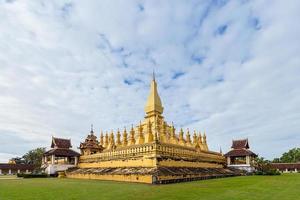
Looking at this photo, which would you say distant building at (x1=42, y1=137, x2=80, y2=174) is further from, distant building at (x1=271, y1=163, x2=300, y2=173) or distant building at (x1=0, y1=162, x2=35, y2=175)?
distant building at (x1=271, y1=163, x2=300, y2=173)

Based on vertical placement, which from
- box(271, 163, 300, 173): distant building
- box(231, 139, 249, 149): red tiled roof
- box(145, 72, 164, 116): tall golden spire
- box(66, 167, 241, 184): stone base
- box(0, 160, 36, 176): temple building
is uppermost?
box(145, 72, 164, 116): tall golden spire

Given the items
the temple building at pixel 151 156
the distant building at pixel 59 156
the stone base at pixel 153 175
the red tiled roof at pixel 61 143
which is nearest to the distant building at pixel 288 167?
the temple building at pixel 151 156

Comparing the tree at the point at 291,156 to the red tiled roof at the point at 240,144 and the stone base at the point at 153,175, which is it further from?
the stone base at the point at 153,175

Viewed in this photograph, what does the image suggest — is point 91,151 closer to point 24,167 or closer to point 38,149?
point 24,167

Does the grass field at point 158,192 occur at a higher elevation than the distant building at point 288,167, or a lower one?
higher

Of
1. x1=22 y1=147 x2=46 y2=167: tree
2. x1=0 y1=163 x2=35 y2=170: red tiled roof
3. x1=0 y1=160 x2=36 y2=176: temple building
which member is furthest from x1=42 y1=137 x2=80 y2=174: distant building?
x1=22 y1=147 x2=46 y2=167: tree

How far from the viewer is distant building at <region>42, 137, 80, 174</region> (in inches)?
1836

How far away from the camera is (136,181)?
28.3 metres

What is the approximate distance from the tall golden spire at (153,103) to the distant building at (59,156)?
1552 cm

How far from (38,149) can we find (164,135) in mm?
45282

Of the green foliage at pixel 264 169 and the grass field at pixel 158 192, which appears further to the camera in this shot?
the green foliage at pixel 264 169

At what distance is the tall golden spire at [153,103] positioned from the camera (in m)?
46.4

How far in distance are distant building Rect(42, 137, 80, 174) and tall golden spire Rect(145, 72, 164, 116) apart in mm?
15521

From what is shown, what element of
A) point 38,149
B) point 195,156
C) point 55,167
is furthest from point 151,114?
point 38,149
